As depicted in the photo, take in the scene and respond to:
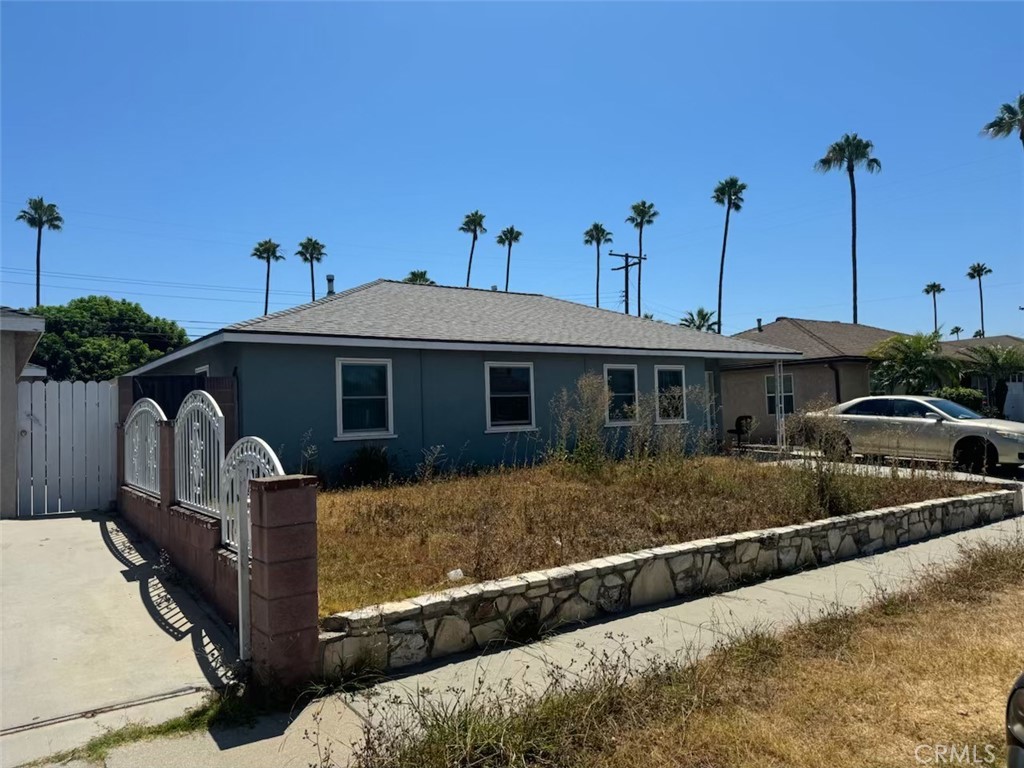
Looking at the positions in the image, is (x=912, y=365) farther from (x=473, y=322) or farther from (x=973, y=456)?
(x=473, y=322)

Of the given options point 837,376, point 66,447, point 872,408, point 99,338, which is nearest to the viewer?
point 66,447

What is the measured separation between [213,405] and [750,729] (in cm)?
450

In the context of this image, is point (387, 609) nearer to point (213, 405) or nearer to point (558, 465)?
point (213, 405)

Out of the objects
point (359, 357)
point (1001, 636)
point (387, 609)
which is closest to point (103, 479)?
point (359, 357)

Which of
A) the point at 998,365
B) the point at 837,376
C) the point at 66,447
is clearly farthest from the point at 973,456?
the point at 66,447

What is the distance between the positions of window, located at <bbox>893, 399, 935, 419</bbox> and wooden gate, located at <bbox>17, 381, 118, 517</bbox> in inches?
589

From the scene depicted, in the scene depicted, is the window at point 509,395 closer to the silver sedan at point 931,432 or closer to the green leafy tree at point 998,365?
the silver sedan at point 931,432

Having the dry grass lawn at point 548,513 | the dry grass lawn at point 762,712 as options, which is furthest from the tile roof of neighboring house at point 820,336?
the dry grass lawn at point 762,712

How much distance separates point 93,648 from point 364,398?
770cm

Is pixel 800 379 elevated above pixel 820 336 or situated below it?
below

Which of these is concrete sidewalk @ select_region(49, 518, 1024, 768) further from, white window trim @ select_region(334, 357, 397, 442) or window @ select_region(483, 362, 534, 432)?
window @ select_region(483, 362, 534, 432)

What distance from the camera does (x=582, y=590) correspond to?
17.4 feet

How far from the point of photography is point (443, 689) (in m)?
4.01

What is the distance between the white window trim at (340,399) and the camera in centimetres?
1181
